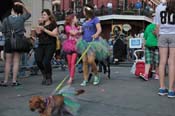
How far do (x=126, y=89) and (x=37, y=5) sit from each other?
17.6 meters

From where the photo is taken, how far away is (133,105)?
20.2 ft

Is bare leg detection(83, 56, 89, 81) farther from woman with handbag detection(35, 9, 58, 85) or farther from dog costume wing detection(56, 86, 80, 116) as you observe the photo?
dog costume wing detection(56, 86, 80, 116)

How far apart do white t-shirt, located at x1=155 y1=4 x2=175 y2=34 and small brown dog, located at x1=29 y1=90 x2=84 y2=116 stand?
268cm

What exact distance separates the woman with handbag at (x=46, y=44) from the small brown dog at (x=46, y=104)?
353cm

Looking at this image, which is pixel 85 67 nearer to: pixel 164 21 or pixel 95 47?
pixel 95 47

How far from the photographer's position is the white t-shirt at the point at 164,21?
6.96m

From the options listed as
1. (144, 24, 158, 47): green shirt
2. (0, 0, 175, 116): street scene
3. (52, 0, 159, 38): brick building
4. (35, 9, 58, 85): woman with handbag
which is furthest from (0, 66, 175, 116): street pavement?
(52, 0, 159, 38): brick building

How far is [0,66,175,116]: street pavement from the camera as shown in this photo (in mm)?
5680

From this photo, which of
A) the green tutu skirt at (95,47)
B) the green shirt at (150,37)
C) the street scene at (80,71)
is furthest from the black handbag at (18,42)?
the green shirt at (150,37)

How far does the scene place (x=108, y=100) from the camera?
21.7ft

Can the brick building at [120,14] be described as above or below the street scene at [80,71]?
above

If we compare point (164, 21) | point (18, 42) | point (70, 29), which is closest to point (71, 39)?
point (70, 29)

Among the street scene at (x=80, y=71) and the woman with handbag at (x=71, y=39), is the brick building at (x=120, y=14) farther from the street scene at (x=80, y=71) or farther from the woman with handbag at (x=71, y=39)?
the woman with handbag at (x=71, y=39)

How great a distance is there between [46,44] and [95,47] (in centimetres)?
112
